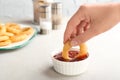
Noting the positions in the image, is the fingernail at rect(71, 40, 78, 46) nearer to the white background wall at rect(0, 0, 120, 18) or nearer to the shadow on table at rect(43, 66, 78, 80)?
the shadow on table at rect(43, 66, 78, 80)

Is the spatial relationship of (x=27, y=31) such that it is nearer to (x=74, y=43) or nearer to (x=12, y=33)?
(x=12, y=33)

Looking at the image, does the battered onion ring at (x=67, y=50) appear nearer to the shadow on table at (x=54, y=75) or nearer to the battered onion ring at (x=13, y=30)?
the shadow on table at (x=54, y=75)

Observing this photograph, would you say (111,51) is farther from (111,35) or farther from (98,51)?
(111,35)

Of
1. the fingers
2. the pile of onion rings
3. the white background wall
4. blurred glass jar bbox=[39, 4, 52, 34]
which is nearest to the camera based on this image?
the fingers

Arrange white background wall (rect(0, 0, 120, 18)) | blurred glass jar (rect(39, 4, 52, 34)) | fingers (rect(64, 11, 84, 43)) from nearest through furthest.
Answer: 1. fingers (rect(64, 11, 84, 43))
2. blurred glass jar (rect(39, 4, 52, 34))
3. white background wall (rect(0, 0, 120, 18))

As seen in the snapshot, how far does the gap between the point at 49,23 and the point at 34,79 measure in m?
0.38

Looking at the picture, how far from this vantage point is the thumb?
1.99ft

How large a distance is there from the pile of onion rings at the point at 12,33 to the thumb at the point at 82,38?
10.6 inches

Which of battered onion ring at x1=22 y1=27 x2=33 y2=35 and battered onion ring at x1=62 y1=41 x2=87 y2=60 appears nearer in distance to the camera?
battered onion ring at x1=62 y1=41 x2=87 y2=60

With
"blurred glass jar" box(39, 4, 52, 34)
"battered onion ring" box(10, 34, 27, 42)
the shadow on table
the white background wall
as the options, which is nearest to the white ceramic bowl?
the shadow on table

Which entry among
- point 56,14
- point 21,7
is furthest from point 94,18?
point 21,7

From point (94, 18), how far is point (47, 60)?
0.65 ft

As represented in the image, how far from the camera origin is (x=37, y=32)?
0.96 m

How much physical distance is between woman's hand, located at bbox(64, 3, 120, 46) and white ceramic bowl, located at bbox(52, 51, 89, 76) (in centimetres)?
5
